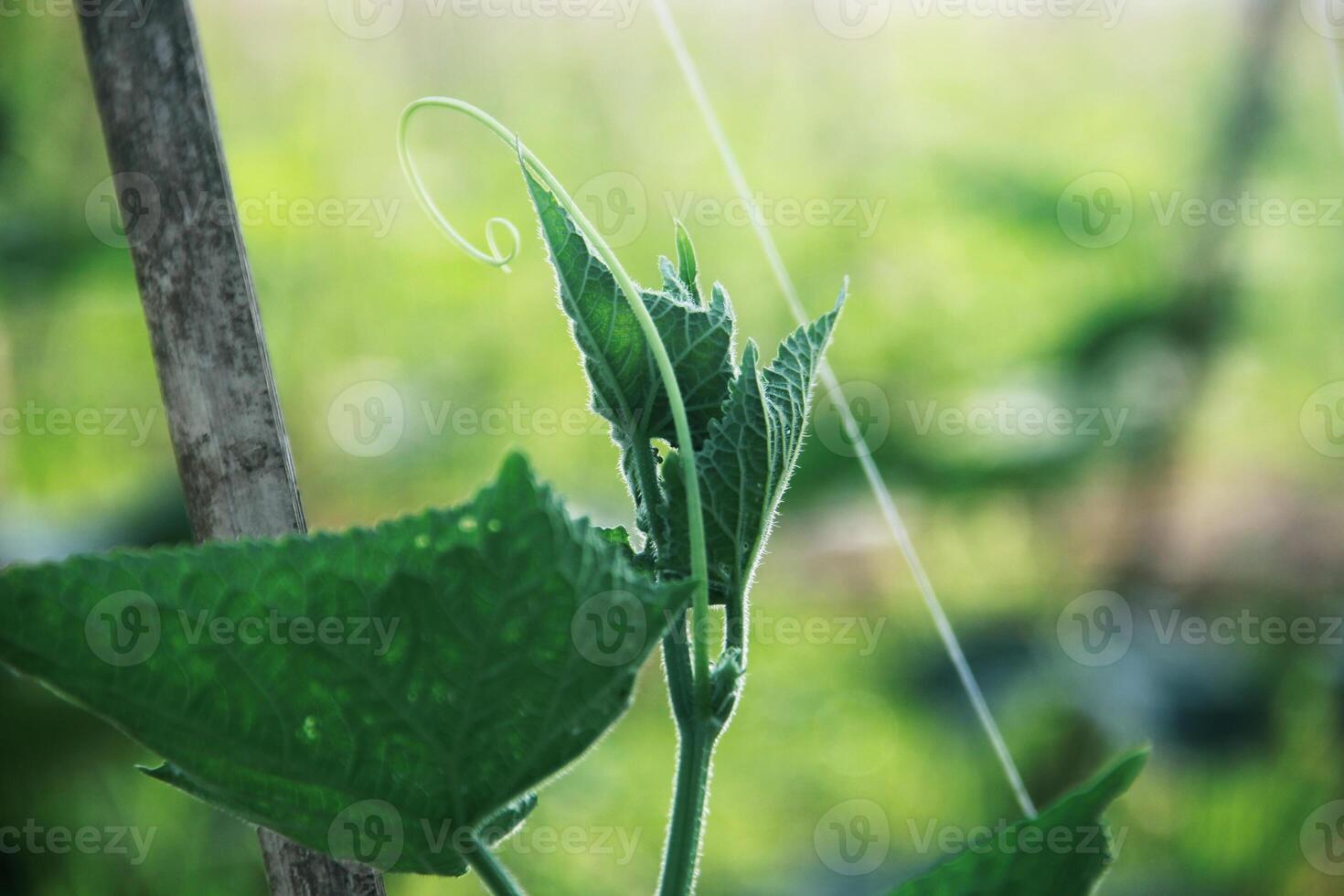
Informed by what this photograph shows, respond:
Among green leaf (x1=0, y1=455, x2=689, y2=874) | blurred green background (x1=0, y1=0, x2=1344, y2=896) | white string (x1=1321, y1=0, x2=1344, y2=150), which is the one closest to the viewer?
green leaf (x1=0, y1=455, x2=689, y2=874)

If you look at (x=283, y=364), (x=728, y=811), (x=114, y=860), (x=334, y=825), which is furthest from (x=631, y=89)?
(x=334, y=825)

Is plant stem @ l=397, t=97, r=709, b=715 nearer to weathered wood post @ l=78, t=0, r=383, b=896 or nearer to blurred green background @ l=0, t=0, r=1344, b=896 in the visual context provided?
weathered wood post @ l=78, t=0, r=383, b=896

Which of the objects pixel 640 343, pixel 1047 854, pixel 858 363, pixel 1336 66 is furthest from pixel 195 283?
pixel 1336 66

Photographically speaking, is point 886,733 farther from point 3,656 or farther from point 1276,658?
point 3,656

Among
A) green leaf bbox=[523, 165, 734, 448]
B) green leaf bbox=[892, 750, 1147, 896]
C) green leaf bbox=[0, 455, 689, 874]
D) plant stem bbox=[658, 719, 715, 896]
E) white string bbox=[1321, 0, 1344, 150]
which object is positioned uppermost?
white string bbox=[1321, 0, 1344, 150]

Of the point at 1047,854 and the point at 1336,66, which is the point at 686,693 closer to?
the point at 1047,854

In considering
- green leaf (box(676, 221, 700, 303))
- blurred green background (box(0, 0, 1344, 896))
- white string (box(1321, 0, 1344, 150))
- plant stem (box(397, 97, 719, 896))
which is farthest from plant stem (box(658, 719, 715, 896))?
white string (box(1321, 0, 1344, 150))

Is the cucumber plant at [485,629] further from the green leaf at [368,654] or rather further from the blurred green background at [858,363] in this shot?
the blurred green background at [858,363]

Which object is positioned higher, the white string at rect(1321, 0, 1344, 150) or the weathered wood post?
the white string at rect(1321, 0, 1344, 150)

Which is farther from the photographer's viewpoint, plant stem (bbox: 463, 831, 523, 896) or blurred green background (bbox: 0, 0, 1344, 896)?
blurred green background (bbox: 0, 0, 1344, 896)
